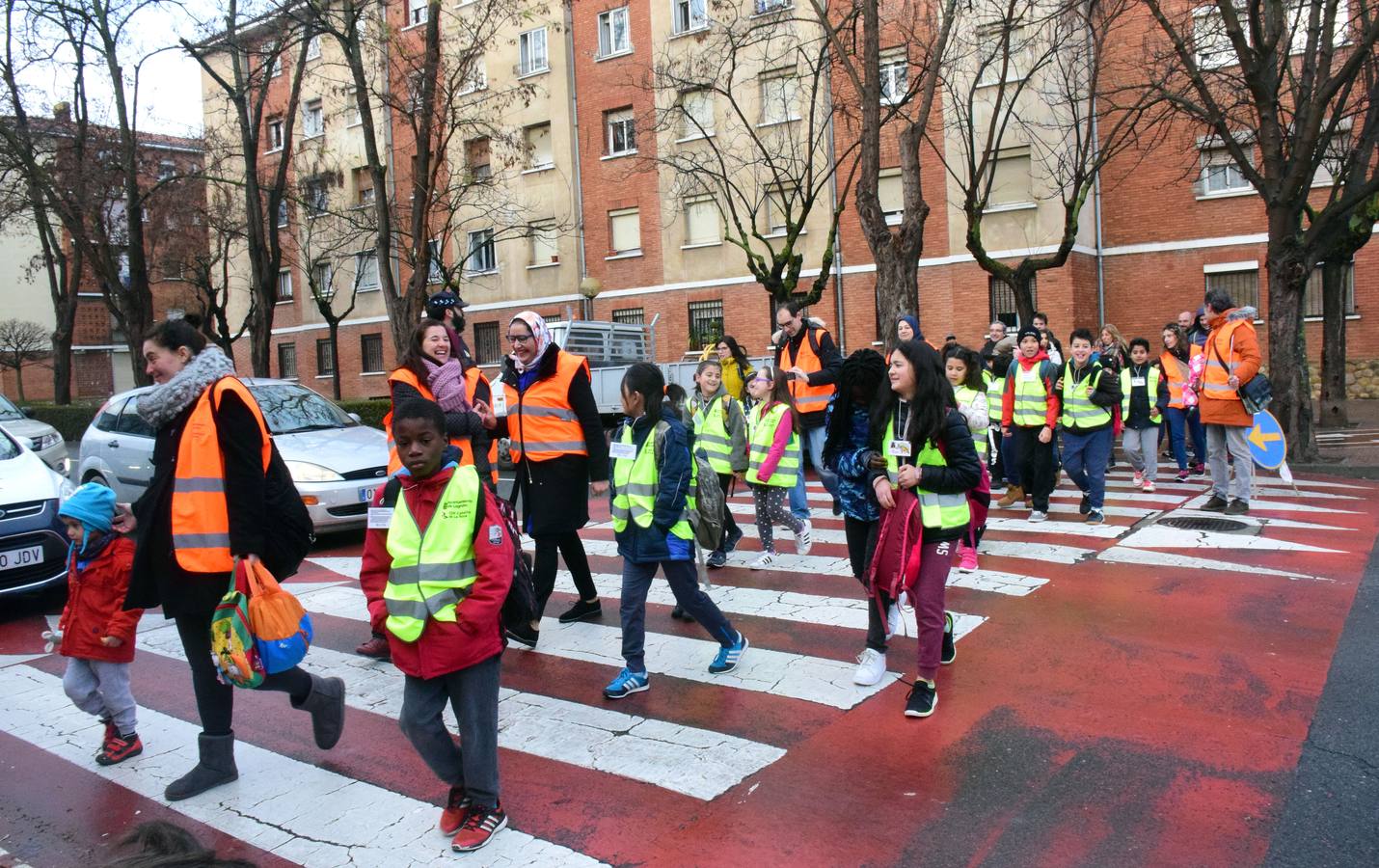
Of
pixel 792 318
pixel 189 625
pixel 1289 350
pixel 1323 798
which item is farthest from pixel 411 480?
pixel 1289 350

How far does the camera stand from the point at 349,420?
1138cm

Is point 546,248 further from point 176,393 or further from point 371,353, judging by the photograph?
point 176,393

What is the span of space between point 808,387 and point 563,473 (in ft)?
10.4

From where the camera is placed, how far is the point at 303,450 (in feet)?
32.5

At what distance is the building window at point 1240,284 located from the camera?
81.7 feet

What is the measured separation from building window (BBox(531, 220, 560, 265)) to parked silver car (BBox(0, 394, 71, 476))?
18525 millimetres

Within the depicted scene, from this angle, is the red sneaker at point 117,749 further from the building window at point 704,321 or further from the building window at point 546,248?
the building window at point 546,248

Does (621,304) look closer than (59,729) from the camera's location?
No

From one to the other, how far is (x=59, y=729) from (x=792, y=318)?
5.76 meters

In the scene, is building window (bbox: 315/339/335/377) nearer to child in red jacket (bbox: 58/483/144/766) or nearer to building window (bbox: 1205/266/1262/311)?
building window (bbox: 1205/266/1262/311)

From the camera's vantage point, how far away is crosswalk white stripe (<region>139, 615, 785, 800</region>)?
4188mm

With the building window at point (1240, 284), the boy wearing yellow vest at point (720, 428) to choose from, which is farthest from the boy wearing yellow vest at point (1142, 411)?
the building window at point (1240, 284)

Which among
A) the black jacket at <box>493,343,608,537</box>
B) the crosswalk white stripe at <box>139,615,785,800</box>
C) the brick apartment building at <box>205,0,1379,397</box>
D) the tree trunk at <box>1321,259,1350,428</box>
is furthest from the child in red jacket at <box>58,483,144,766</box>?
the tree trunk at <box>1321,259,1350,428</box>

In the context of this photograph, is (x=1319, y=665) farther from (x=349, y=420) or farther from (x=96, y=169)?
(x=96, y=169)
